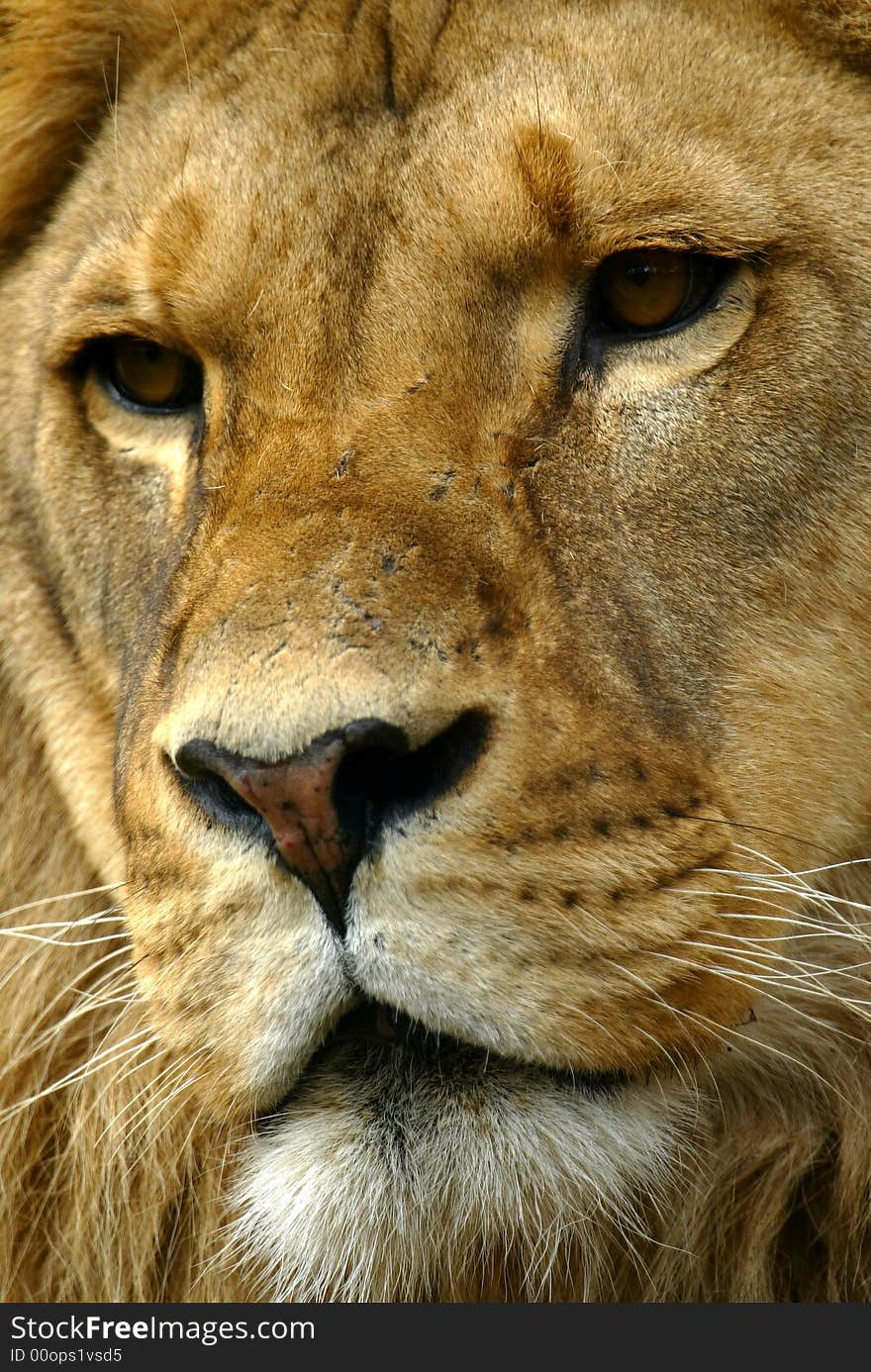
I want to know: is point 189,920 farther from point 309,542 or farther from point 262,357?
point 262,357

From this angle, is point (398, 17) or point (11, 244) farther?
point (11, 244)

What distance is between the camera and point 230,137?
8.38 ft

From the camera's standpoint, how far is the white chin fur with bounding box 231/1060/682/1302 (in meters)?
2.03

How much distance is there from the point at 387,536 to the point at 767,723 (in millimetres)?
591

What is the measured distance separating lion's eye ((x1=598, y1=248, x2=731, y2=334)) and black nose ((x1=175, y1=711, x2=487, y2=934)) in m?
0.71

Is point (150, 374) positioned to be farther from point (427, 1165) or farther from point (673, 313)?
point (427, 1165)

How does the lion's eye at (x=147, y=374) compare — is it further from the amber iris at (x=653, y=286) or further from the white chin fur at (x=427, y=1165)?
the white chin fur at (x=427, y=1165)

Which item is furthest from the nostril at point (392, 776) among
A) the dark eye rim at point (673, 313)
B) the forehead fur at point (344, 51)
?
the forehead fur at point (344, 51)

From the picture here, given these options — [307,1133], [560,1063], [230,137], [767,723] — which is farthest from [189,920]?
[230,137]

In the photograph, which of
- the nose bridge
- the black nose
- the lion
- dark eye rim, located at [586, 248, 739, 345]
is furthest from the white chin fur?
dark eye rim, located at [586, 248, 739, 345]

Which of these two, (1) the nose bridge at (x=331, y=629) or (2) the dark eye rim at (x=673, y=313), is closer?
(1) the nose bridge at (x=331, y=629)

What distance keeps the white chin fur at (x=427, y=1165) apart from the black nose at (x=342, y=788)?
0.31 meters

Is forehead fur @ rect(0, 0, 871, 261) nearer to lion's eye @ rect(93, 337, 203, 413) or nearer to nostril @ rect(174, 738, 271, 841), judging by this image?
lion's eye @ rect(93, 337, 203, 413)

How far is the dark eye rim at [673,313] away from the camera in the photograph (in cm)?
224
